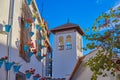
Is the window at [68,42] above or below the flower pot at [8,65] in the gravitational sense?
above

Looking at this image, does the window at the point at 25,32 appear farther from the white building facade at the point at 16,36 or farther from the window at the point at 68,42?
the window at the point at 68,42

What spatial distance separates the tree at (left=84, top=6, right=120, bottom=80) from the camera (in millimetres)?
11492

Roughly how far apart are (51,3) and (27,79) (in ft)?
18.2

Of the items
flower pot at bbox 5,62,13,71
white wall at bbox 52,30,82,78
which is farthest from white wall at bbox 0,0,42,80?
white wall at bbox 52,30,82,78

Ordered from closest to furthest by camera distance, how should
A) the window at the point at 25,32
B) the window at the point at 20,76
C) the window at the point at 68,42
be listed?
1. the window at the point at 20,76
2. the window at the point at 25,32
3. the window at the point at 68,42

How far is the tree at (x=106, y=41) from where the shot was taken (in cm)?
1149

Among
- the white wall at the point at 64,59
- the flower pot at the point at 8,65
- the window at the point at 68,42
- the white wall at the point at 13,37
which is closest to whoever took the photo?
the flower pot at the point at 8,65

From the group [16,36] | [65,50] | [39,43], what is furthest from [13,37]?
[65,50]

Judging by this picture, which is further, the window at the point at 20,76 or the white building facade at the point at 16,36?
the window at the point at 20,76

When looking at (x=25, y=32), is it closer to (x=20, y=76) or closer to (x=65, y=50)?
(x=20, y=76)

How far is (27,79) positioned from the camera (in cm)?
1490

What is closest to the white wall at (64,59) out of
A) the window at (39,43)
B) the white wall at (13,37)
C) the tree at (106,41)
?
the window at (39,43)

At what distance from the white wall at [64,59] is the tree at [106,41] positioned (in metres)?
19.8

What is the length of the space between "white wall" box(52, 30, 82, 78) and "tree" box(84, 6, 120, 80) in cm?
1978
